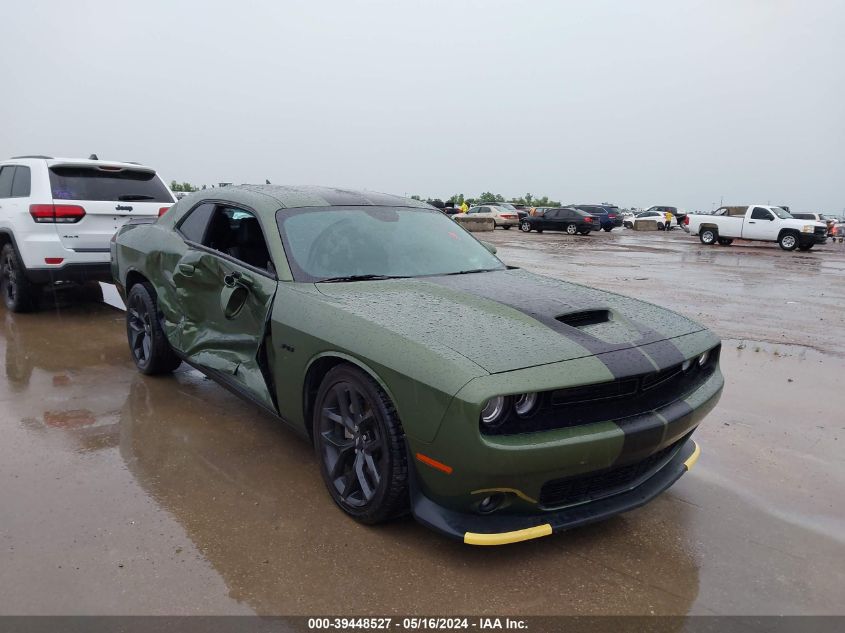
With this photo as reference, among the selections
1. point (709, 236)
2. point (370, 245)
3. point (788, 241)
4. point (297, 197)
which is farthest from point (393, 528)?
point (709, 236)

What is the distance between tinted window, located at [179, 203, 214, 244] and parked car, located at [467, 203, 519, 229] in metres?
31.7

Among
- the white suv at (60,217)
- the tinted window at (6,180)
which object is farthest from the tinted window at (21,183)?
the tinted window at (6,180)

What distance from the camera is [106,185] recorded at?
7.16 meters

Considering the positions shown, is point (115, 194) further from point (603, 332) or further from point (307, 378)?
point (603, 332)

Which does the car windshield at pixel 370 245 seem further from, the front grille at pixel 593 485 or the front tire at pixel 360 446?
the front grille at pixel 593 485

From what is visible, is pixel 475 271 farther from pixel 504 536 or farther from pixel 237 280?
pixel 504 536

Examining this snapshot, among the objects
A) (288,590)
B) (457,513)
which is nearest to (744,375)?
(457,513)

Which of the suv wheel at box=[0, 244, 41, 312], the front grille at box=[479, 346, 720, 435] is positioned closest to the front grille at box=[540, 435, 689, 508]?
the front grille at box=[479, 346, 720, 435]

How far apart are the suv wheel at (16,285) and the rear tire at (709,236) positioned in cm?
2437

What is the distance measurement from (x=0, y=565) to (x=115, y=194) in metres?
5.50

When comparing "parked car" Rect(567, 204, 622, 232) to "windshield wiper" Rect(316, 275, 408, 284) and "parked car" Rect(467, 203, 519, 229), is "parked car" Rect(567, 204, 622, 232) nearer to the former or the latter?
"parked car" Rect(467, 203, 519, 229)

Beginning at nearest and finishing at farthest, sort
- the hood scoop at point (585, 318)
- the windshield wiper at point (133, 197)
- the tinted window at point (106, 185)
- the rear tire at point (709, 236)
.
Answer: the hood scoop at point (585, 318) → the tinted window at point (106, 185) → the windshield wiper at point (133, 197) → the rear tire at point (709, 236)

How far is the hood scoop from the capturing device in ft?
9.70

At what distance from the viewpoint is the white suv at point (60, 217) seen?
22.1 feet
